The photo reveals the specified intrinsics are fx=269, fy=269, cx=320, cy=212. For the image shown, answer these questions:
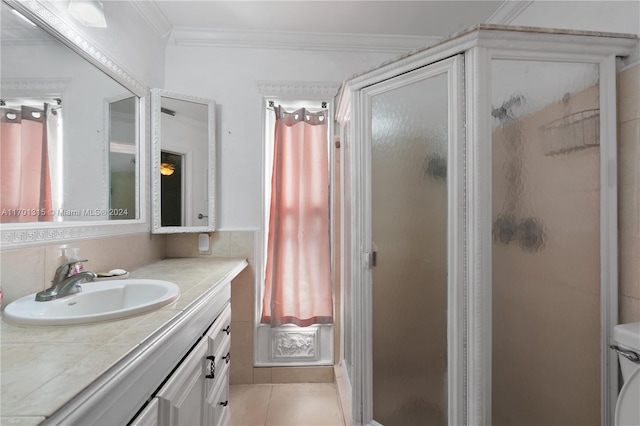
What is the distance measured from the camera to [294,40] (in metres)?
2.00

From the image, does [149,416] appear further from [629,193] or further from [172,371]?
[629,193]

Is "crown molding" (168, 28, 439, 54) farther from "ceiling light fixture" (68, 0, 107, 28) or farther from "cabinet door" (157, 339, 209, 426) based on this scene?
"cabinet door" (157, 339, 209, 426)

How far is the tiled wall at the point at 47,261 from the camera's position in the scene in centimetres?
92

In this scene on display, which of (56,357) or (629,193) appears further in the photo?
(629,193)

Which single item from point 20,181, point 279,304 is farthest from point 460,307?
point 20,181

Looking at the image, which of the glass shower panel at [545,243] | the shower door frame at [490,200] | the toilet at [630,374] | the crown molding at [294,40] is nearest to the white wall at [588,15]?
the shower door frame at [490,200]

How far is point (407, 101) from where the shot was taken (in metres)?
1.26

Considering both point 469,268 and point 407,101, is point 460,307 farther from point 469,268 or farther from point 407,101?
point 407,101

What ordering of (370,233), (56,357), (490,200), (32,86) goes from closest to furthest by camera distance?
(56,357) → (32,86) → (490,200) → (370,233)

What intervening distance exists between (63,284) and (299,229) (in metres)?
1.29

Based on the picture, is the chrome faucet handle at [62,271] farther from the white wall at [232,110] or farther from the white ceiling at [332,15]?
the white ceiling at [332,15]

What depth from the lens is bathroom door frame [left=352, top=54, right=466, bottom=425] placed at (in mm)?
1130

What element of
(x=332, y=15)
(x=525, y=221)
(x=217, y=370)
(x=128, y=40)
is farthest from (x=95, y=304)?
(x=332, y=15)

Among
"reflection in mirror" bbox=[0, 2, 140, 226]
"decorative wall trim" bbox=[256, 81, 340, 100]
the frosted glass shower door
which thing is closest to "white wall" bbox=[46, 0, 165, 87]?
"reflection in mirror" bbox=[0, 2, 140, 226]
